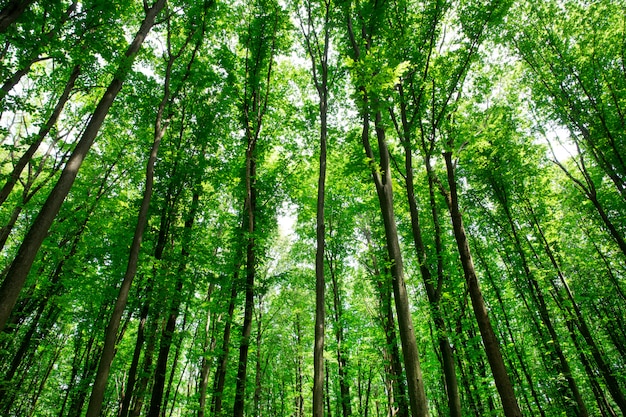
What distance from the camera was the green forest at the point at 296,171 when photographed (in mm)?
6652

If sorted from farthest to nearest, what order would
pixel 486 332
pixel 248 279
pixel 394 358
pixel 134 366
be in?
pixel 394 358 < pixel 248 279 < pixel 134 366 < pixel 486 332

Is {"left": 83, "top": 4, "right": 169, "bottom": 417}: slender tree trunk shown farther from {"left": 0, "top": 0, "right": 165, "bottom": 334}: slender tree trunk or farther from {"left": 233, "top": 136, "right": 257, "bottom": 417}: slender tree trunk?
{"left": 233, "top": 136, "right": 257, "bottom": 417}: slender tree trunk

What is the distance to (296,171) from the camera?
12.7 meters

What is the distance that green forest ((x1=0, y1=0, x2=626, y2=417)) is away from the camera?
6.65m

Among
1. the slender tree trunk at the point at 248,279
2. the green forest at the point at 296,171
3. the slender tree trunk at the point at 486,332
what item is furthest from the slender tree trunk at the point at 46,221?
the slender tree trunk at the point at 486,332

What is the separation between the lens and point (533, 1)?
40.3 feet

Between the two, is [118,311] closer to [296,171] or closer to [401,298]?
[401,298]

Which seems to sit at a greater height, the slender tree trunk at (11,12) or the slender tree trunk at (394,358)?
the slender tree trunk at (11,12)

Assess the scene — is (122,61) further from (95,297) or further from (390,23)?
(95,297)

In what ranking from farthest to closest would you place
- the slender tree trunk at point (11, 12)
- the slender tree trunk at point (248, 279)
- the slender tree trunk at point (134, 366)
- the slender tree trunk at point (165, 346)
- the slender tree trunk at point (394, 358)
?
the slender tree trunk at point (394, 358) < the slender tree trunk at point (165, 346) < the slender tree trunk at point (248, 279) < the slender tree trunk at point (134, 366) < the slender tree trunk at point (11, 12)

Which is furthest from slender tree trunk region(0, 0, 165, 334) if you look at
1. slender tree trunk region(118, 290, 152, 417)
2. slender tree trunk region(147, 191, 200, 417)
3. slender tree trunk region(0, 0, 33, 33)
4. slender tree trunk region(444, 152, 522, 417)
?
slender tree trunk region(444, 152, 522, 417)

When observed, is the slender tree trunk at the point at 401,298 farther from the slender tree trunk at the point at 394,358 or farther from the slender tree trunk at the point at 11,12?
the slender tree trunk at the point at 11,12

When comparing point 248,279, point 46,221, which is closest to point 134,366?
point 248,279

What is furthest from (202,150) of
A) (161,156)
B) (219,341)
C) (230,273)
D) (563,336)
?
(563,336)
